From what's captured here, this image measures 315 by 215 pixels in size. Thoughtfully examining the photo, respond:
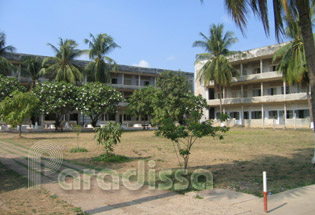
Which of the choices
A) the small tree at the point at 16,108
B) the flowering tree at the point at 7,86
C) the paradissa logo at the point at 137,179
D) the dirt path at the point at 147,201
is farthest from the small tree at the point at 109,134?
the flowering tree at the point at 7,86

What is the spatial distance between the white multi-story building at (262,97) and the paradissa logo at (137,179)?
27.2m

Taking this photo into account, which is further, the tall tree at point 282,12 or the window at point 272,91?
the window at point 272,91

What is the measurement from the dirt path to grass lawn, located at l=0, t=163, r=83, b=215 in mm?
223

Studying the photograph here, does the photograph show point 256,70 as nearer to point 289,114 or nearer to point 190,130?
point 289,114

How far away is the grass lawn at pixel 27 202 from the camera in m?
5.07

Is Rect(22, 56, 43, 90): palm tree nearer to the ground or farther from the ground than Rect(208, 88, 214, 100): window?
farther from the ground

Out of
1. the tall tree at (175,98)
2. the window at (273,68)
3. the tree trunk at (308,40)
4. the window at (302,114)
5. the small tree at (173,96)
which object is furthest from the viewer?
the window at (273,68)

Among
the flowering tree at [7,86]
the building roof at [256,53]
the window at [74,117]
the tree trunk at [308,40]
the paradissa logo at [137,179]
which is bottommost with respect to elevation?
the paradissa logo at [137,179]

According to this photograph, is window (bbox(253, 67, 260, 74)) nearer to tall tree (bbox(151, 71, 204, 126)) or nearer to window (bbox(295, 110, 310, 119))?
window (bbox(295, 110, 310, 119))

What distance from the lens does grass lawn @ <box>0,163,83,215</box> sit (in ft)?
16.6

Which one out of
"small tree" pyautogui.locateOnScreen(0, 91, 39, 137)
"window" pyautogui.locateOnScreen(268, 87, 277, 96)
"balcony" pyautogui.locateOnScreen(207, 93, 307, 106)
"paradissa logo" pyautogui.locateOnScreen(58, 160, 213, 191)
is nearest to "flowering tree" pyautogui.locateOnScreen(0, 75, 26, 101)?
"small tree" pyautogui.locateOnScreen(0, 91, 39, 137)

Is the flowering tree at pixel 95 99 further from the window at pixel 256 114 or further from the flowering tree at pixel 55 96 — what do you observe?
the window at pixel 256 114

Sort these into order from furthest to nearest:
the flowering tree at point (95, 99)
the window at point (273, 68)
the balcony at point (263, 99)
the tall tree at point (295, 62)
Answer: the window at point (273, 68), the balcony at point (263, 99), the flowering tree at point (95, 99), the tall tree at point (295, 62)

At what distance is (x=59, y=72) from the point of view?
34219 millimetres
